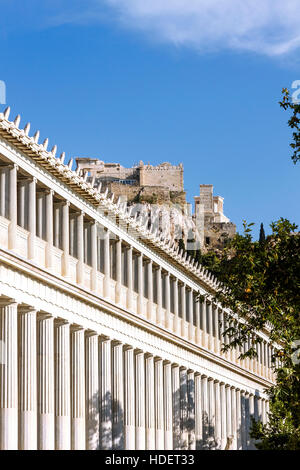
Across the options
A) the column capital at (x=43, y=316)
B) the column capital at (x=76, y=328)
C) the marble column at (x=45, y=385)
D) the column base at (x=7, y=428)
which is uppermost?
the column capital at (x=76, y=328)

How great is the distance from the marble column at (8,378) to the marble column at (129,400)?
15.3 metres

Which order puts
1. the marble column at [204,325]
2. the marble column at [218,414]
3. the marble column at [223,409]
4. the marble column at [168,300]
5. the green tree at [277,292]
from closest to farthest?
the green tree at [277,292] → the marble column at [168,300] → the marble column at [204,325] → the marble column at [218,414] → the marble column at [223,409]

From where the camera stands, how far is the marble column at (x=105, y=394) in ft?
167

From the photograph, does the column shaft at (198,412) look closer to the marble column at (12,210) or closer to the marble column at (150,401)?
the marble column at (150,401)

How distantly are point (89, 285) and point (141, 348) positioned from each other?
29.5ft

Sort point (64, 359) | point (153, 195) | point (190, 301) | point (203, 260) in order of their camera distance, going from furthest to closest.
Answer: point (153, 195)
point (203, 260)
point (190, 301)
point (64, 359)

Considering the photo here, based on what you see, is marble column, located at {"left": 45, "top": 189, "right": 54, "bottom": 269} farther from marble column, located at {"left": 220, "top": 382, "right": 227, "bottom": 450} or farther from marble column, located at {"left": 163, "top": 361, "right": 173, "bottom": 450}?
marble column, located at {"left": 220, "top": 382, "right": 227, "bottom": 450}

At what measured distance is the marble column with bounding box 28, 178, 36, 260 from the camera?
42.8 meters

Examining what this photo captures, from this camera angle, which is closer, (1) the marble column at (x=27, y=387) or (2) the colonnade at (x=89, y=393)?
(2) the colonnade at (x=89, y=393)

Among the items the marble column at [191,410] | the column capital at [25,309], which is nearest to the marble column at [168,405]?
the marble column at [191,410]

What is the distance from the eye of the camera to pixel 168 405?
63.2 meters
